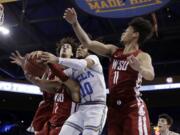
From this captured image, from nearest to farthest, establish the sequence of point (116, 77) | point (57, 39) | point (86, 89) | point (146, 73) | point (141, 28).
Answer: point (146, 73) < point (116, 77) < point (141, 28) < point (86, 89) < point (57, 39)

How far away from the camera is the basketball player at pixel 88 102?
3.95m

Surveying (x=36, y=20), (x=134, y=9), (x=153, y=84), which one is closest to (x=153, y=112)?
(x=153, y=84)

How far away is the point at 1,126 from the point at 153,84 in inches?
258

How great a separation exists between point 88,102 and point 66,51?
0.75 metres

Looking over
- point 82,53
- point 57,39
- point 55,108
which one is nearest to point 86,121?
point 55,108

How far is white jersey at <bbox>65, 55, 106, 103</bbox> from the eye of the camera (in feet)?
13.4

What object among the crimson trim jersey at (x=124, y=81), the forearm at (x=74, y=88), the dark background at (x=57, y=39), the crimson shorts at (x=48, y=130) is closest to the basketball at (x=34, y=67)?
the forearm at (x=74, y=88)

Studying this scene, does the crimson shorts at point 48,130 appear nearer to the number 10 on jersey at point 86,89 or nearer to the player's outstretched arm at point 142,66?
the number 10 on jersey at point 86,89

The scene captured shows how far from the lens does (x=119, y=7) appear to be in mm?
6805

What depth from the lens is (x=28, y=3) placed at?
34.5ft

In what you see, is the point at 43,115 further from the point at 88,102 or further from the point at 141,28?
the point at 141,28

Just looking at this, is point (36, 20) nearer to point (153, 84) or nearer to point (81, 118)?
point (153, 84)

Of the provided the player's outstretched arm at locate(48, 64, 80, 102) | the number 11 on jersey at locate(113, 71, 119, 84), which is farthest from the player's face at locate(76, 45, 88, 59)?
the number 11 on jersey at locate(113, 71, 119, 84)

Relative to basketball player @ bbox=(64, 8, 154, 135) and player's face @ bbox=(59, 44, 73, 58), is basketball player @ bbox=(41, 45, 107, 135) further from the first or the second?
basketball player @ bbox=(64, 8, 154, 135)
